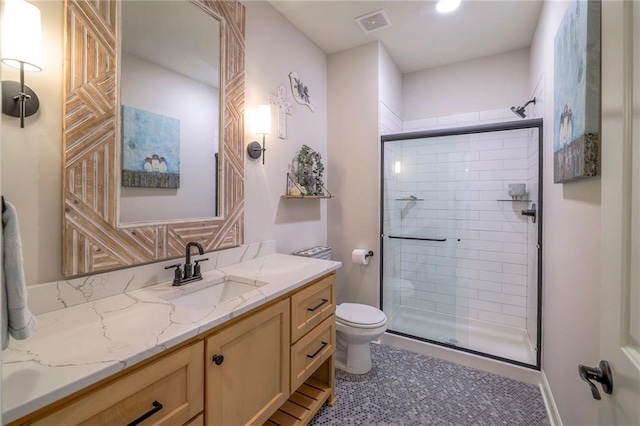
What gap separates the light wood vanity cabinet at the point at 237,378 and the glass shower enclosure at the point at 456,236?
46.0 inches

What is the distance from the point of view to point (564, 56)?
1.36 metres

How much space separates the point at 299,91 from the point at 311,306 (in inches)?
68.2

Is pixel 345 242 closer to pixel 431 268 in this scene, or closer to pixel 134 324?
pixel 431 268

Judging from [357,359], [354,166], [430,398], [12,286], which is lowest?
[430,398]

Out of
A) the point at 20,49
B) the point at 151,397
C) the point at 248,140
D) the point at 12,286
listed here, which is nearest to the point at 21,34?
the point at 20,49

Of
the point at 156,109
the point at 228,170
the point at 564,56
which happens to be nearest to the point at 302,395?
the point at 228,170

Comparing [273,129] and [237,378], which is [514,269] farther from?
[237,378]

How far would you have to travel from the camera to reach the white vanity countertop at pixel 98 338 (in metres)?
0.71

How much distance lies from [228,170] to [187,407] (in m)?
1.22

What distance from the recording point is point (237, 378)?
1180 millimetres

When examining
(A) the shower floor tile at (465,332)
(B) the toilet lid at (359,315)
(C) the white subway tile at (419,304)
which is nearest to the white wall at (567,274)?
(A) the shower floor tile at (465,332)

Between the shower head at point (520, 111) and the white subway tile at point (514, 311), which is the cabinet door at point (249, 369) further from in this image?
the shower head at point (520, 111)

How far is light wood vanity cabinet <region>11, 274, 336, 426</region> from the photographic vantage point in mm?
808

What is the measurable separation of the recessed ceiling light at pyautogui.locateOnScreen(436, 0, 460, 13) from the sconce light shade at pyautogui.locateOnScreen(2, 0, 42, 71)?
224 centimetres
